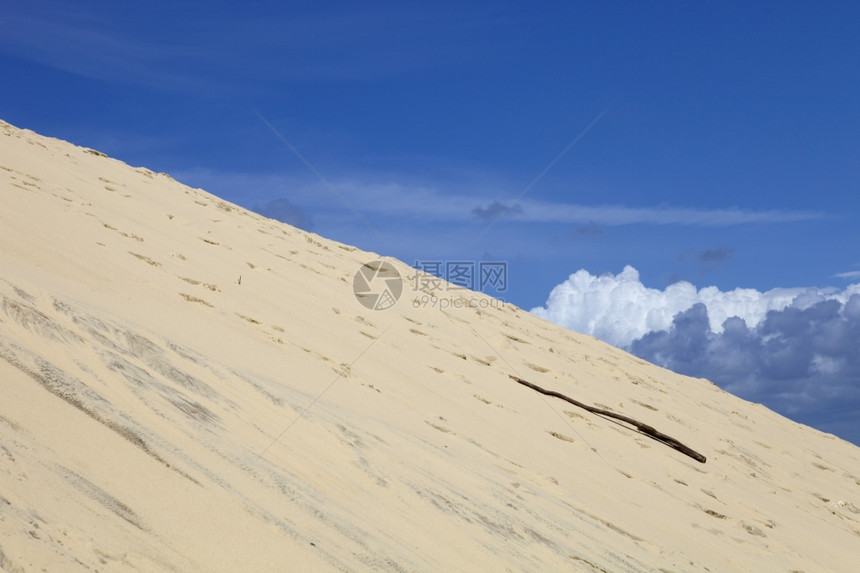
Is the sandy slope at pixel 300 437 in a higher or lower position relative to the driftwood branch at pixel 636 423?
lower

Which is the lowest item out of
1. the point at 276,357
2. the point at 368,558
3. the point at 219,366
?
the point at 368,558

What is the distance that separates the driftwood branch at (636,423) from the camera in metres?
6.91

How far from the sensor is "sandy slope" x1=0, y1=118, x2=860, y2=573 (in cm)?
271

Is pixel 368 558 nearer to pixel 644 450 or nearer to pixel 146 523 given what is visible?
pixel 146 523

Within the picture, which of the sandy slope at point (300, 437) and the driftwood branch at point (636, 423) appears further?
the driftwood branch at point (636, 423)

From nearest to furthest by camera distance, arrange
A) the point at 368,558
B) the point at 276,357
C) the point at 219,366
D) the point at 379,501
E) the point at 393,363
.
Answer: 1. the point at 368,558
2. the point at 379,501
3. the point at 219,366
4. the point at 276,357
5. the point at 393,363

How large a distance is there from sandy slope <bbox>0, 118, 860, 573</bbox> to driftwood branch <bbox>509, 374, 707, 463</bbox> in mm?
133

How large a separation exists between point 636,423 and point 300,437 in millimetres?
4187

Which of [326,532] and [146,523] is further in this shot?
[326,532]

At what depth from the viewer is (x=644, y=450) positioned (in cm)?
650

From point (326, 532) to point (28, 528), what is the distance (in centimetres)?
113

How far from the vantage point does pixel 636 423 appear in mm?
7027

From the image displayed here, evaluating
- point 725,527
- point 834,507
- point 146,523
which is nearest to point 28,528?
point 146,523

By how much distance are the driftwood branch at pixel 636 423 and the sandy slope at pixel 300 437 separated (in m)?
0.13
